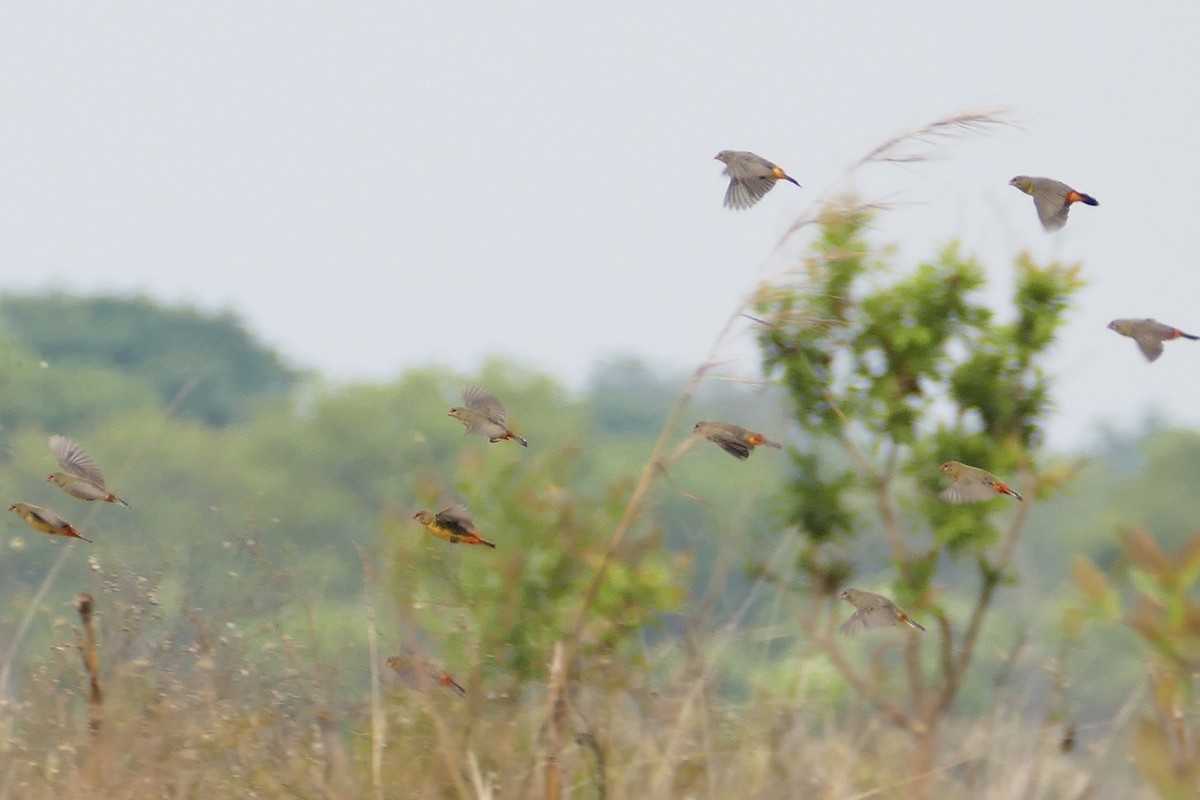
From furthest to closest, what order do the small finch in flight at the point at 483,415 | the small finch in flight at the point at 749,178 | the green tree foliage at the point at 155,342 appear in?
the green tree foliage at the point at 155,342 < the small finch in flight at the point at 749,178 < the small finch in flight at the point at 483,415

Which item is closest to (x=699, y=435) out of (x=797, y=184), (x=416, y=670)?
(x=797, y=184)

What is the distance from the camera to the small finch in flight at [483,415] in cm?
314

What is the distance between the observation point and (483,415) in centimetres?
321

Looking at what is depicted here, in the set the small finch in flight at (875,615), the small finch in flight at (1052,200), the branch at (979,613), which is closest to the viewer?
the small finch in flight at (1052,200)

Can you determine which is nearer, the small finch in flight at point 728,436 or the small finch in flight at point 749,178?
the small finch in flight at point 728,436

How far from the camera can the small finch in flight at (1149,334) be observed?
11.7 ft

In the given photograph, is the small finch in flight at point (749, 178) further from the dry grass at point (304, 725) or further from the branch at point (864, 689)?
the branch at point (864, 689)

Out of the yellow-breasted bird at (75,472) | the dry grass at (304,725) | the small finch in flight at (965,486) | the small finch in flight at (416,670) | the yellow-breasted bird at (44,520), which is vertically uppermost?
the small finch in flight at (965,486)

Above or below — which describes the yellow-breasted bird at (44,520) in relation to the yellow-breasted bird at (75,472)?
below

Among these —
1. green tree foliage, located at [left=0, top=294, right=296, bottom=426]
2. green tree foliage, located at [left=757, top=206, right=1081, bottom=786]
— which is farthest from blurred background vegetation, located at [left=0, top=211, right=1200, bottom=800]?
green tree foliage, located at [left=0, top=294, right=296, bottom=426]

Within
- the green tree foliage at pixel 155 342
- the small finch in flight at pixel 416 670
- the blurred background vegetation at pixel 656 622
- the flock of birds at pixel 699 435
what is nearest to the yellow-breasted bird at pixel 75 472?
the flock of birds at pixel 699 435

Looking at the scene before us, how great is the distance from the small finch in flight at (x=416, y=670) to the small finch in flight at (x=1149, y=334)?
5.70 feet

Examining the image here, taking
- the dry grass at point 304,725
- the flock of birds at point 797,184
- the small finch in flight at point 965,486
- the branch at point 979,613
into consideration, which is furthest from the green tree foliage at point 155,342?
the flock of birds at point 797,184

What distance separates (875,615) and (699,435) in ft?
2.88
